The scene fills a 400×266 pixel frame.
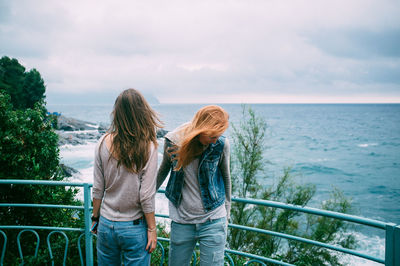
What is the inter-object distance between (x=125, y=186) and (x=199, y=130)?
0.65 meters

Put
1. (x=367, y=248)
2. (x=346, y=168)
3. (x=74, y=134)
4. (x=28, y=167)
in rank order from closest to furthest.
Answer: (x=28, y=167) → (x=367, y=248) → (x=346, y=168) → (x=74, y=134)

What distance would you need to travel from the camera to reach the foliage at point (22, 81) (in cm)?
3856

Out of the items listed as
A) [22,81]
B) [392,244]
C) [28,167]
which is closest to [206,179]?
[392,244]

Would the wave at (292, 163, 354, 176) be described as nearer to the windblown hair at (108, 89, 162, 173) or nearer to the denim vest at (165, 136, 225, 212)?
the denim vest at (165, 136, 225, 212)

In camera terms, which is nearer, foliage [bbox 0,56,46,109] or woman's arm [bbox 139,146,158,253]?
woman's arm [bbox 139,146,158,253]

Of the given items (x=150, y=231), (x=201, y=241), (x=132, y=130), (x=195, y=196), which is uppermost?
(x=132, y=130)

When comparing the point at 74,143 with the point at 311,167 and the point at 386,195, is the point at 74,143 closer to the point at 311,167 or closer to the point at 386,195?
the point at 311,167

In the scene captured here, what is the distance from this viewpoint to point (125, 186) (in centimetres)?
193

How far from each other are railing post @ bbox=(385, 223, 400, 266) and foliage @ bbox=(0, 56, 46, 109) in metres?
44.6

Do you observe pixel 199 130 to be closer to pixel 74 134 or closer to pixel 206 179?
Result: pixel 206 179

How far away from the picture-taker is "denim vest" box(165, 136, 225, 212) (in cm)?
207

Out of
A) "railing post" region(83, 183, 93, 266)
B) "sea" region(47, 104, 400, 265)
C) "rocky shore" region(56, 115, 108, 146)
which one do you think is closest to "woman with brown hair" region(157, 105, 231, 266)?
"railing post" region(83, 183, 93, 266)

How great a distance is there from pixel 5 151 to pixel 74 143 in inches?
1532

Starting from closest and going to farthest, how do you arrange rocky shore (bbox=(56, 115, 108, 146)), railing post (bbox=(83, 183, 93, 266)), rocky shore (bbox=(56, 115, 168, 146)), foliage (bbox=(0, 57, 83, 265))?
railing post (bbox=(83, 183, 93, 266)) → foliage (bbox=(0, 57, 83, 265)) → rocky shore (bbox=(56, 115, 168, 146)) → rocky shore (bbox=(56, 115, 108, 146))
